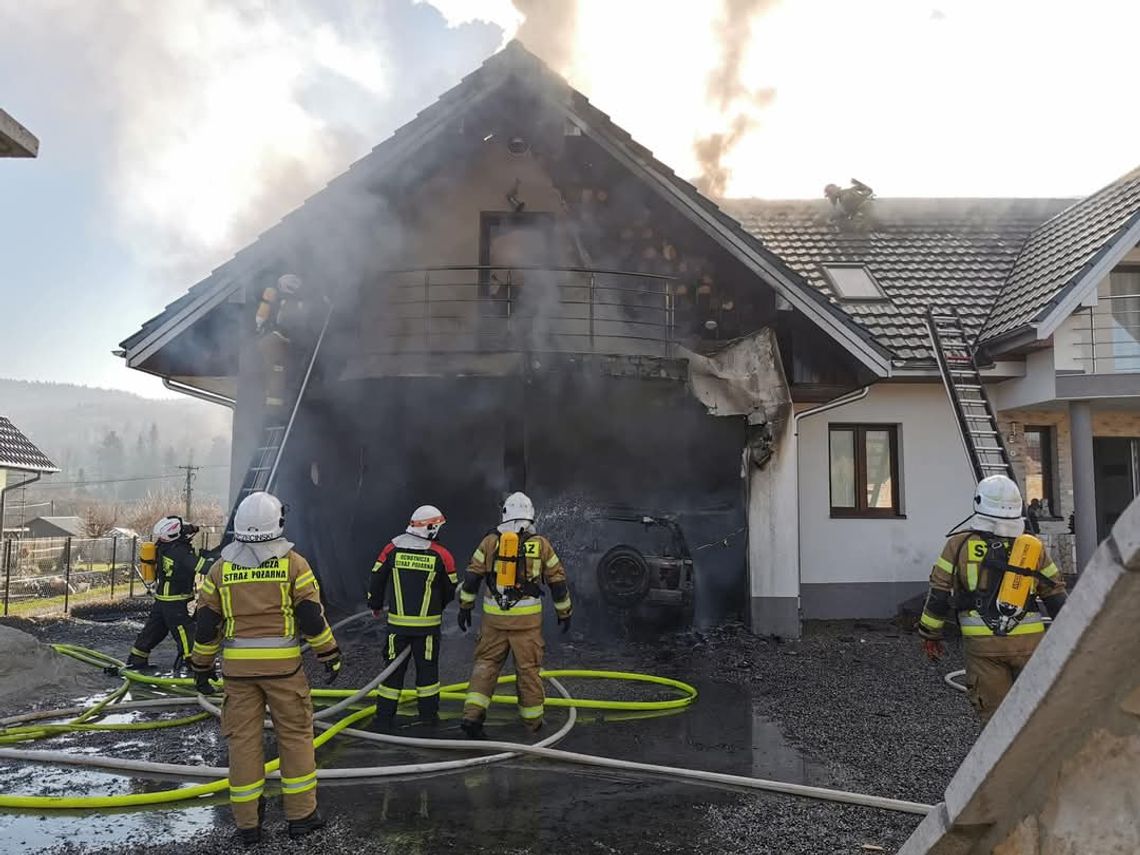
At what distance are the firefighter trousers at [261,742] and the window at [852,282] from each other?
979 centimetres

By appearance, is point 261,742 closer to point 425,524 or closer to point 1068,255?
point 425,524

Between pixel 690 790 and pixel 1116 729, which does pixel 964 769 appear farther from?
pixel 690 790

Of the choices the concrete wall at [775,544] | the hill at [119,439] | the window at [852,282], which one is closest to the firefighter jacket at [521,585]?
the concrete wall at [775,544]

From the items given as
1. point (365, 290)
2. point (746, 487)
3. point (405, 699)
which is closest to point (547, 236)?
point (365, 290)

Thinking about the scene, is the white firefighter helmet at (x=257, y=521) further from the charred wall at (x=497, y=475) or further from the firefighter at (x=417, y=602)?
the charred wall at (x=497, y=475)

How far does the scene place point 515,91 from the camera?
895 cm

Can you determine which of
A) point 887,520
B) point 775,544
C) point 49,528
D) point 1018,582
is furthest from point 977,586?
point 49,528

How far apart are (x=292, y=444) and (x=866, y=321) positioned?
327 inches

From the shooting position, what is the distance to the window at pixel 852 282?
1122cm

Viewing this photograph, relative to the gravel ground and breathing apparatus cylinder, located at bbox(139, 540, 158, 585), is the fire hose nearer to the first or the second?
the gravel ground

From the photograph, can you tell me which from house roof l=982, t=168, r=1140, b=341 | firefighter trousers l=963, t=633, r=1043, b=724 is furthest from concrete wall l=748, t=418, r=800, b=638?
firefighter trousers l=963, t=633, r=1043, b=724

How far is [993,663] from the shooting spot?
4.47 metres

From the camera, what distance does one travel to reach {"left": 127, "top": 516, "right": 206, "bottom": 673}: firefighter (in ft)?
24.5

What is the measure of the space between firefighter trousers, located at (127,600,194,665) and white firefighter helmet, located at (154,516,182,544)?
63 centimetres
